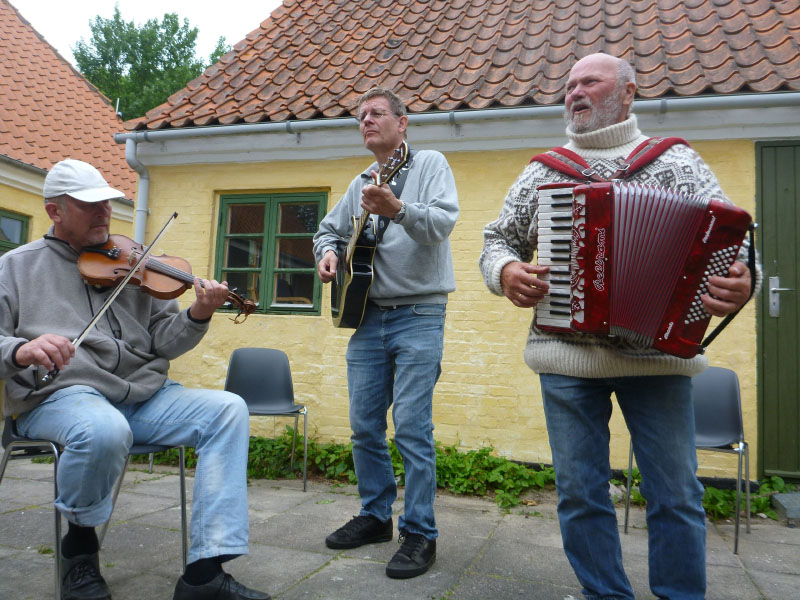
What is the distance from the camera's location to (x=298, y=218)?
5621 millimetres

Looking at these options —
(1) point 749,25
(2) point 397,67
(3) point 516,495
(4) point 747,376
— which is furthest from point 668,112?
(3) point 516,495

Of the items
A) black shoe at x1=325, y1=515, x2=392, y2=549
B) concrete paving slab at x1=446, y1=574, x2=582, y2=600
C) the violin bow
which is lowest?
concrete paving slab at x1=446, y1=574, x2=582, y2=600

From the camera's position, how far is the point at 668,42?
5.20 m

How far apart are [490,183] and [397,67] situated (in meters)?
1.65

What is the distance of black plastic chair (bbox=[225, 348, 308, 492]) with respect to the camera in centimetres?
462

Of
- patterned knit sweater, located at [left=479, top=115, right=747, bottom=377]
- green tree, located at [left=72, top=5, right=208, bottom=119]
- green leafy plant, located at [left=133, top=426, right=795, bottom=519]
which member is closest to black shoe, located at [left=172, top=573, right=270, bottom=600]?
patterned knit sweater, located at [left=479, top=115, right=747, bottom=377]

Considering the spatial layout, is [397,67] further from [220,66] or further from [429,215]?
[429,215]

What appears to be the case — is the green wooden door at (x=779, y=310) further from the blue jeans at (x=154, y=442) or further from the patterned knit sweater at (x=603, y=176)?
the blue jeans at (x=154, y=442)

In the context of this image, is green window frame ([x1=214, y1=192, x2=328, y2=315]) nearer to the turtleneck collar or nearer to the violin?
the violin

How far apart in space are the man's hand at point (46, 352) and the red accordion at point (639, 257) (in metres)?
1.61

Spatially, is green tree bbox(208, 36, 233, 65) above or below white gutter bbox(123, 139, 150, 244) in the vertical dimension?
above

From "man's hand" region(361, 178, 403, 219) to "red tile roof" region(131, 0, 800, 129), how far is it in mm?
2596

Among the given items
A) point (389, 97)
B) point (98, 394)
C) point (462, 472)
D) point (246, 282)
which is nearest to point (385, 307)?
point (389, 97)

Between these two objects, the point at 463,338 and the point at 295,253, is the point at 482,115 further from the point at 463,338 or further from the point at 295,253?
the point at 295,253
